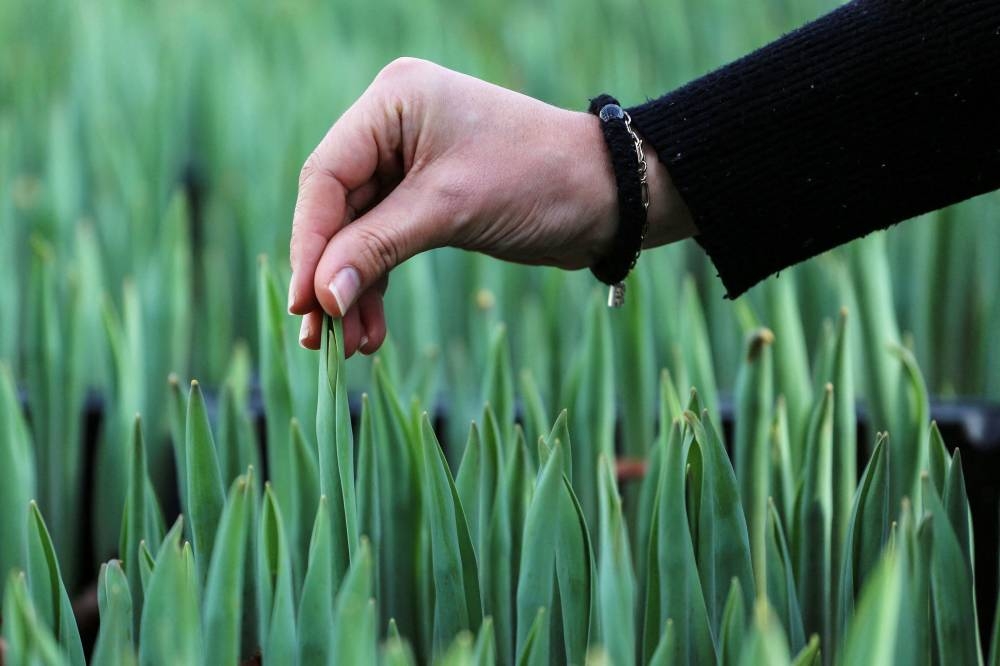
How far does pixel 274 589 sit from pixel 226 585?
0.09 metres

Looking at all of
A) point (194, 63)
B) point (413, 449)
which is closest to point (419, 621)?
point (413, 449)

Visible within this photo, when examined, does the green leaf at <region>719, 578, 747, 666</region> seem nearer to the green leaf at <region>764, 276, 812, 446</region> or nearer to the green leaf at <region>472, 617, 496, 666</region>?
the green leaf at <region>472, 617, 496, 666</region>

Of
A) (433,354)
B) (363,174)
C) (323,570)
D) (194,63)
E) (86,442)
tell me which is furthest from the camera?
(194,63)

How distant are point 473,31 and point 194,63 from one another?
518 mm

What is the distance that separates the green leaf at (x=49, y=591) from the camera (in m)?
0.66

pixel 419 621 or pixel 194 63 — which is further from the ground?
pixel 194 63

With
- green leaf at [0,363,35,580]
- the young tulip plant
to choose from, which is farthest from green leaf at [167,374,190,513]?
green leaf at [0,363,35,580]

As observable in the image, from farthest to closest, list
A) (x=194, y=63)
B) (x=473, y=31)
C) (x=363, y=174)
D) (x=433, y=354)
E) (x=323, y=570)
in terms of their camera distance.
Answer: (x=473, y=31) < (x=194, y=63) < (x=433, y=354) < (x=363, y=174) < (x=323, y=570)

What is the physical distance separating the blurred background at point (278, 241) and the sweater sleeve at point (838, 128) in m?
0.15

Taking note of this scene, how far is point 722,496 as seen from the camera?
68 cm

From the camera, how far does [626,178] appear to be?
85 cm

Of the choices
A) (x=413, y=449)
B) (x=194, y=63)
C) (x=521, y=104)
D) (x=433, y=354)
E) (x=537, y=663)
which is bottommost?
(x=537, y=663)

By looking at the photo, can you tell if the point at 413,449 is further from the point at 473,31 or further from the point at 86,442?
the point at 473,31

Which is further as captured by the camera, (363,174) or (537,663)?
(363,174)
